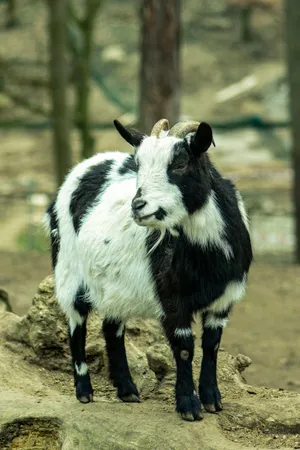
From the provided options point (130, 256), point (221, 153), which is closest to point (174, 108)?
point (130, 256)

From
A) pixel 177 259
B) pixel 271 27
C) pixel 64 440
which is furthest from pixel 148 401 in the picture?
pixel 271 27

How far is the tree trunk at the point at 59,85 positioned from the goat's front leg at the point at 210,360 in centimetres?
886

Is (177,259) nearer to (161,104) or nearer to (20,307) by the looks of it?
(20,307)

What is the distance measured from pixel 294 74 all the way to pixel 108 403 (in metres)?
8.13

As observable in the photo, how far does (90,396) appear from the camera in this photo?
18.9 feet

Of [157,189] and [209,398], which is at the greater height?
[157,189]

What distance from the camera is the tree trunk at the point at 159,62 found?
34.9 feet

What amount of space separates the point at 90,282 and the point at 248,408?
1259 mm

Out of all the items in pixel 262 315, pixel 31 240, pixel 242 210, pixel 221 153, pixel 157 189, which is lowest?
pixel 31 240

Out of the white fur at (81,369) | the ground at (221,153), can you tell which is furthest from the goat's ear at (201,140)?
the ground at (221,153)

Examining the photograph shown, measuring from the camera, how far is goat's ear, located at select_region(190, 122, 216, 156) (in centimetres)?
471

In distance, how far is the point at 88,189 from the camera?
576cm

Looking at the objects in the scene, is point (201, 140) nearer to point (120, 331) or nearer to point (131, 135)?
point (131, 135)

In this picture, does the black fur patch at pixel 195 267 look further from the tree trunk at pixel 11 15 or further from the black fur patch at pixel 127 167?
the tree trunk at pixel 11 15
